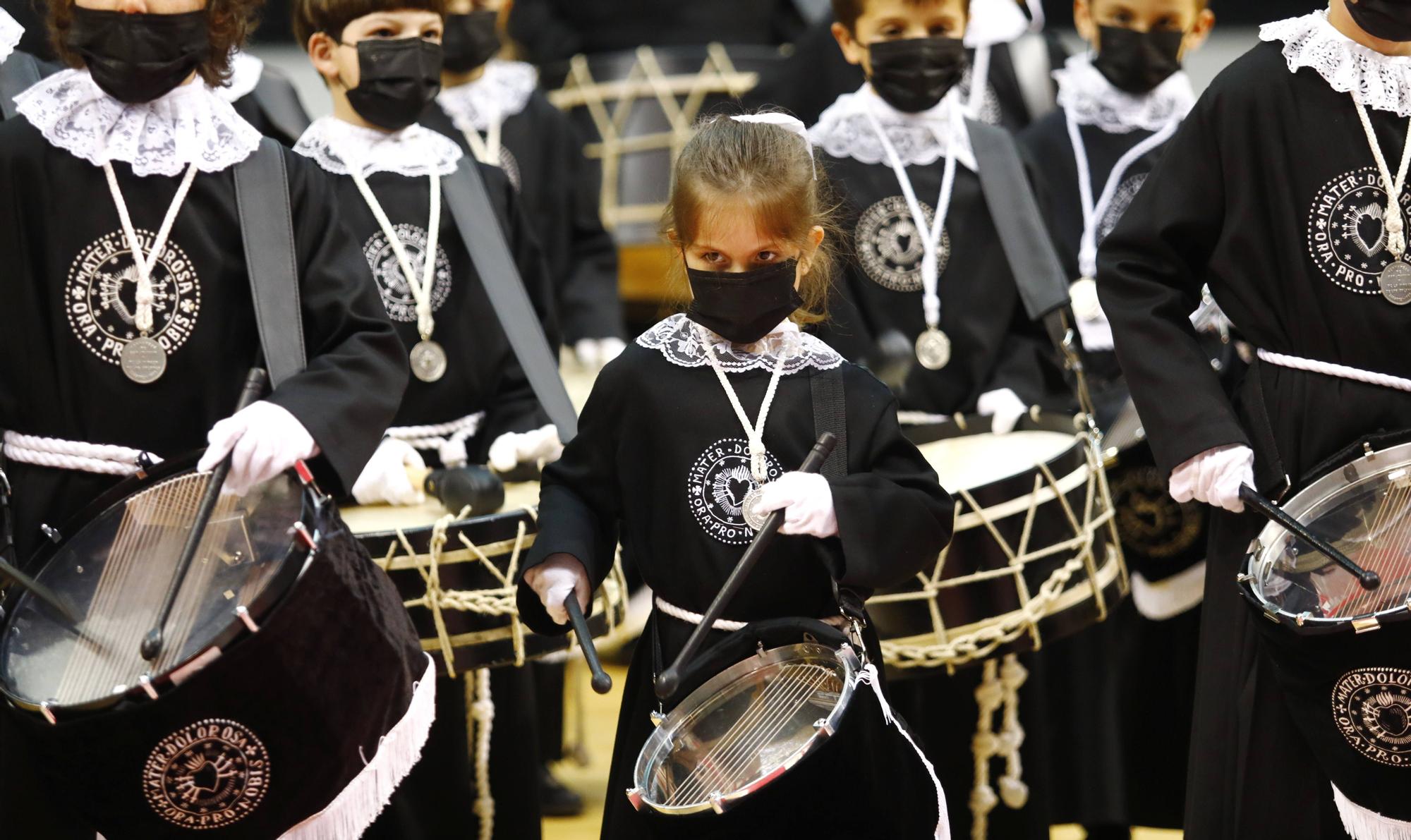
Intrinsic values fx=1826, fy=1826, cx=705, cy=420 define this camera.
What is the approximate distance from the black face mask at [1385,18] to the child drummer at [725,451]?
898 millimetres

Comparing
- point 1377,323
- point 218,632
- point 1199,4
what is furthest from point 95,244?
point 1199,4

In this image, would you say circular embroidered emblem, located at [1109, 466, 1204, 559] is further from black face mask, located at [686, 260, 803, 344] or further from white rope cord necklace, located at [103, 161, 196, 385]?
white rope cord necklace, located at [103, 161, 196, 385]

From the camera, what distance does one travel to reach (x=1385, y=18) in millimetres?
2857

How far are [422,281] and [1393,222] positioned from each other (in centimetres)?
189

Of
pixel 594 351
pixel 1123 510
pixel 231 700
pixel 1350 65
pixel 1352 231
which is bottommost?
pixel 594 351

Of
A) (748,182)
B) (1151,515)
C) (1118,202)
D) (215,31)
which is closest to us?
(748,182)

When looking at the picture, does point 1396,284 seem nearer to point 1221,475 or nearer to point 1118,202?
point 1221,475

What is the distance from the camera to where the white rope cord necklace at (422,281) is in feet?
12.2

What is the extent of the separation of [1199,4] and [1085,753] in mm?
1886

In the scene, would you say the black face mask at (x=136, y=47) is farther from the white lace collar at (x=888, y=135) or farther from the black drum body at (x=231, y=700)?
the white lace collar at (x=888, y=135)

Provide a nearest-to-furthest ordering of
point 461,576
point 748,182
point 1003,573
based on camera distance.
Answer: point 748,182 → point 461,576 → point 1003,573

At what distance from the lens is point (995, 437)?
3.72 metres

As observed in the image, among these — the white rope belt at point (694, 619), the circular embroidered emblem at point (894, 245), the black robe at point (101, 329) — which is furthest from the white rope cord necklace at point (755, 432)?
the circular embroidered emblem at point (894, 245)

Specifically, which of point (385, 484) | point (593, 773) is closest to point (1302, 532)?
point (385, 484)
